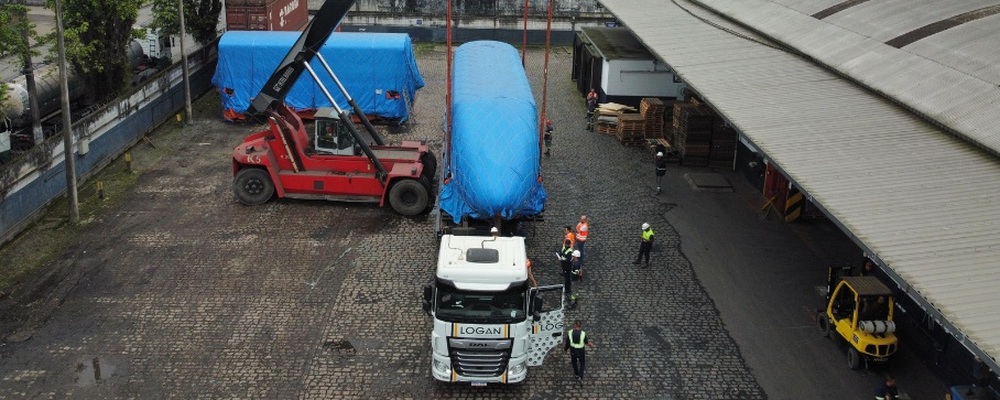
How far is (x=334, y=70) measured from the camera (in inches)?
1341

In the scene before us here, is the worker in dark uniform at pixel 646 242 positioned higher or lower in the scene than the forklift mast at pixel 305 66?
lower

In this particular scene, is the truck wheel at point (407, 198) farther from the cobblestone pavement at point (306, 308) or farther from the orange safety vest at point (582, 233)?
the orange safety vest at point (582, 233)

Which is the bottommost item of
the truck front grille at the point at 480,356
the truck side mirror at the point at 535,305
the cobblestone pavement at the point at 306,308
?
the cobblestone pavement at the point at 306,308

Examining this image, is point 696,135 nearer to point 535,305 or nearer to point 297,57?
point 297,57

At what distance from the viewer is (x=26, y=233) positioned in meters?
23.4

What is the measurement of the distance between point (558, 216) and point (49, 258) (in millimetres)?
13329

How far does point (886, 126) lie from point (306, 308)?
13.8 m

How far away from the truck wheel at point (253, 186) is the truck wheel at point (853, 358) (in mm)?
16143

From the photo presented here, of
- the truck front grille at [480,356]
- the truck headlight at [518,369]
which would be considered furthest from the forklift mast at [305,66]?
the truck headlight at [518,369]

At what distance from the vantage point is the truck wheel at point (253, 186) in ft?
83.9

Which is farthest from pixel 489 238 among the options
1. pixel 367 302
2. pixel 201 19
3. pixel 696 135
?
pixel 201 19

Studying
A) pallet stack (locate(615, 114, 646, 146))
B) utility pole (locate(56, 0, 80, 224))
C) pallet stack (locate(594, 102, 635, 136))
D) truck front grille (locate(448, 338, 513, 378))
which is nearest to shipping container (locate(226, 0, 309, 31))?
utility pole (locate(56, 0, 80, 224))

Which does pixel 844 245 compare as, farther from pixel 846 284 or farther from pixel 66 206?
pixel 66 206

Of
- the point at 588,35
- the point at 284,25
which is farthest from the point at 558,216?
the point at 284,25
